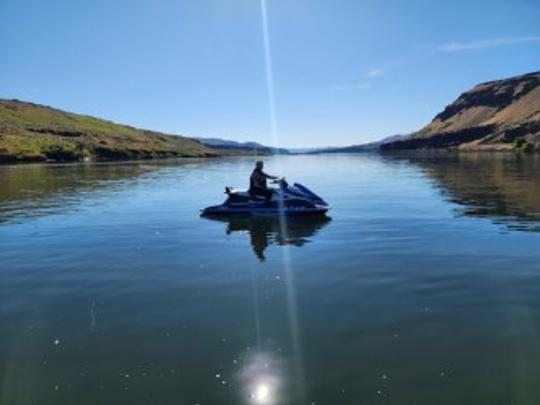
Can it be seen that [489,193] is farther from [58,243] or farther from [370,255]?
[58,243]

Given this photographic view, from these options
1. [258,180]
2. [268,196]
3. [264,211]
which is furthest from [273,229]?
[258,180]

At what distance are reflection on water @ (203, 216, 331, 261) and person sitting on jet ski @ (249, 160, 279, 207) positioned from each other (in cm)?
108

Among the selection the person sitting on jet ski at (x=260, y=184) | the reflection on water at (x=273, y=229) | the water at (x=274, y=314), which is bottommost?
the reflection on water at (x=273, y=229)

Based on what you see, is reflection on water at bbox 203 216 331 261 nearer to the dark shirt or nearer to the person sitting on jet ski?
the person sitting on jet ski

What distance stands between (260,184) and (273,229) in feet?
11.3

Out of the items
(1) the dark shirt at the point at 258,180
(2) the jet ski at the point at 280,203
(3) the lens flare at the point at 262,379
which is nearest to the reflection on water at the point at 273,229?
(2) the jet ski at the point at 280,203

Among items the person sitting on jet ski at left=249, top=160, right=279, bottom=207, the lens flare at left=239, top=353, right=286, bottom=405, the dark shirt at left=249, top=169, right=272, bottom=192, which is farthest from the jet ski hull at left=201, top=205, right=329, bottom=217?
the lens flare at left=239, top=353, right=286, bottom=405

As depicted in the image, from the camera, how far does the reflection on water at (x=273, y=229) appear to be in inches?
820

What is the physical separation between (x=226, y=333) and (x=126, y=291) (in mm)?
4301

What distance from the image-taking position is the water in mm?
8586

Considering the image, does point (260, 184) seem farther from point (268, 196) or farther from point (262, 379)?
point (262, 379)

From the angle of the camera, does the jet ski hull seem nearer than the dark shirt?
Yes

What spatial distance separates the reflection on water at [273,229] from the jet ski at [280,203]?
0.33 meters

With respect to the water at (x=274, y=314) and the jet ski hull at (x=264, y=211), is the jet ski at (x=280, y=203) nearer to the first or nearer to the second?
the jet ski hull at (x=264, y=211)
